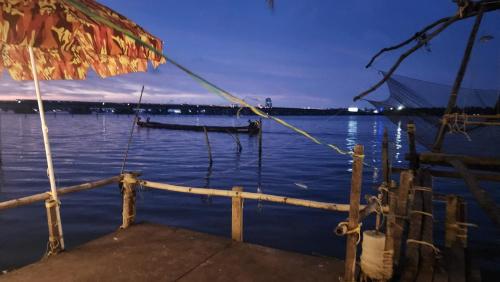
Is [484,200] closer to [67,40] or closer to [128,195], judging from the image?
[128,195]

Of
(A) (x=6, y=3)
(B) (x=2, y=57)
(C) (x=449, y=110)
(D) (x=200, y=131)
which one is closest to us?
(A) (x=6, y=3)

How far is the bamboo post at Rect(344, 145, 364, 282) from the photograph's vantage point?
3541mm

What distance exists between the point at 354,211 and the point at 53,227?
4.14 meters

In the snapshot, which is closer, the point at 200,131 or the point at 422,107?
the point at 422,107

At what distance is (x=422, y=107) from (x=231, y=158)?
20204 mm

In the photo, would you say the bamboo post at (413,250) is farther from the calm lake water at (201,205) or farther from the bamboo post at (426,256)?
the calm lake water at (201,205)

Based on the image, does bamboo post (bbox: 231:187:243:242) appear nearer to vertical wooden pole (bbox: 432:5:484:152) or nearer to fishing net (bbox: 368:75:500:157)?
vertical wooden pole (bbox: 432:5:484:152)

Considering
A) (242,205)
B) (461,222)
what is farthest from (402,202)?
(242,205)

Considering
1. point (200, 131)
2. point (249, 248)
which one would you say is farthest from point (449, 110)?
point (200, 131)

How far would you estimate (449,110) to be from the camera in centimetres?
838

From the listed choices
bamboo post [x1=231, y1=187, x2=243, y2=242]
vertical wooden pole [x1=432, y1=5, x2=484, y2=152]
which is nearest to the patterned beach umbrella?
bamboo post [x1=231, y1=187, x2=243, y2=242]

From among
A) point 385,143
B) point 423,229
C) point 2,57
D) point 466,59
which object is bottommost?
point 423,229

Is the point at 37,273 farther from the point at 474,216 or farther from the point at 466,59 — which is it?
the point at 474,216

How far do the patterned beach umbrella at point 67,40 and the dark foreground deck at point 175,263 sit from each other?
102 centimetres
